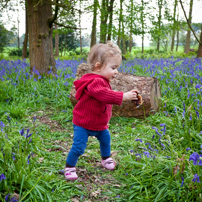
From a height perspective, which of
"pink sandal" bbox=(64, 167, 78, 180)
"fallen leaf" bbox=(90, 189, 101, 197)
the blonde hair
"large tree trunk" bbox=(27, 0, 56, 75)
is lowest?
"fallen leaf" bbox=(90, 189, 101, 197)

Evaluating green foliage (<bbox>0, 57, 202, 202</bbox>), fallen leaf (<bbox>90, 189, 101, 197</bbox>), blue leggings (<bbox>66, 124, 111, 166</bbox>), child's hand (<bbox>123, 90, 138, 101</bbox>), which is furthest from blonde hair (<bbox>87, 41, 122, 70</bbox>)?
fallen leaf (<bbox>90, 189, 101, 197</bbox>)

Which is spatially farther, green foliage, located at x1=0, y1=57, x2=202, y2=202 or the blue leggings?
the blue leggings

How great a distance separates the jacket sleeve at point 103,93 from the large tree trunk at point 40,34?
14.6 feet

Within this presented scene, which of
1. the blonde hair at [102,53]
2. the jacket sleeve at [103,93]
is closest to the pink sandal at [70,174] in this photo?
the jacket sleeve at [103,93]

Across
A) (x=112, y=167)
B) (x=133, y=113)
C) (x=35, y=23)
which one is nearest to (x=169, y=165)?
(x=112, y=167)

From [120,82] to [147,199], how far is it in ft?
9.22

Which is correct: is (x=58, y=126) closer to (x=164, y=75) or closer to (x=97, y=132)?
(x=97, y=132)

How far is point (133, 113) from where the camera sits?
14.6ft

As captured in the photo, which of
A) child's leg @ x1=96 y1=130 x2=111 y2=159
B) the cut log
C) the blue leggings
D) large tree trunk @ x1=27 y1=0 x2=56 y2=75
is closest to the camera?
the blue leggings

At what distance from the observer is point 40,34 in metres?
6.33

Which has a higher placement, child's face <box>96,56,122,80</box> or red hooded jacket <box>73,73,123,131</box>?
child's face <box>96,56,122,80</box>

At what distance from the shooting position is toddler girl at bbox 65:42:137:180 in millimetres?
2238

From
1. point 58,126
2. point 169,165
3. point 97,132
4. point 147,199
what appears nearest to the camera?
point 147,199

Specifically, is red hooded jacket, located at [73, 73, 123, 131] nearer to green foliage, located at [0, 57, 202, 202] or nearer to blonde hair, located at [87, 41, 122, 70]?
blonde hair, located at [87, 41, 122, 70]
